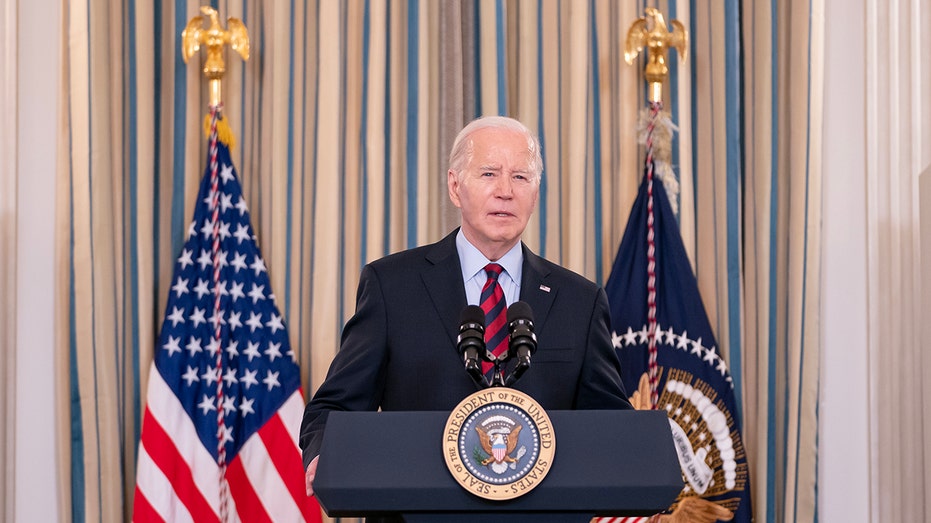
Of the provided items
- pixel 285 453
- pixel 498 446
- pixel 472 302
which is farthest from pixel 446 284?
pixel 285 453

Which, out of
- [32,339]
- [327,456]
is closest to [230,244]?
[32,339]

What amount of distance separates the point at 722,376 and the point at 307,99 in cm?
202

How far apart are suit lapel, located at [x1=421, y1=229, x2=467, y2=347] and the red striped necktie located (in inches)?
2.3

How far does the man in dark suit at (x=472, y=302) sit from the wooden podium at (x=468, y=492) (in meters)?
0.50

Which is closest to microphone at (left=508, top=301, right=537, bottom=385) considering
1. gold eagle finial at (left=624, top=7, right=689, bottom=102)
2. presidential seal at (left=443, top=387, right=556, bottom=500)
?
presidential seal at (left=443, top=387, right=556, bottom=500)

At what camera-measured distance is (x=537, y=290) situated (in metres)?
2.63

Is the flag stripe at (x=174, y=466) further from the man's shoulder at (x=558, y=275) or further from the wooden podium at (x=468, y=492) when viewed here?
the wooden podium at (x=468, y=492)

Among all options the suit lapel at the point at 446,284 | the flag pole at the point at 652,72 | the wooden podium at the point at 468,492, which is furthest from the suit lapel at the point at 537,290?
the flag pole at the point at 652,72

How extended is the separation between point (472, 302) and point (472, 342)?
0.63m

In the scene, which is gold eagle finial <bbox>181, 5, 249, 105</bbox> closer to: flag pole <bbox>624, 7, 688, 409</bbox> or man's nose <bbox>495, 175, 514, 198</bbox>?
flag pole <bbox>624, 7, 688, 409</bbox>

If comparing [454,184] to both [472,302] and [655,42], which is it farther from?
[655,42]

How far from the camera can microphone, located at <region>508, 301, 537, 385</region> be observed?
2.04m

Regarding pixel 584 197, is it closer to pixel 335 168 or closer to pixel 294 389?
pixel 335 168

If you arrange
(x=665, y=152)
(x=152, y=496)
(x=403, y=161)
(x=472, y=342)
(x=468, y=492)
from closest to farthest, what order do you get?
(x=468, y=492) → (x=472, y=342) → (x=152, y=496) → (x=665, y=152) → (x=403, y=161)
